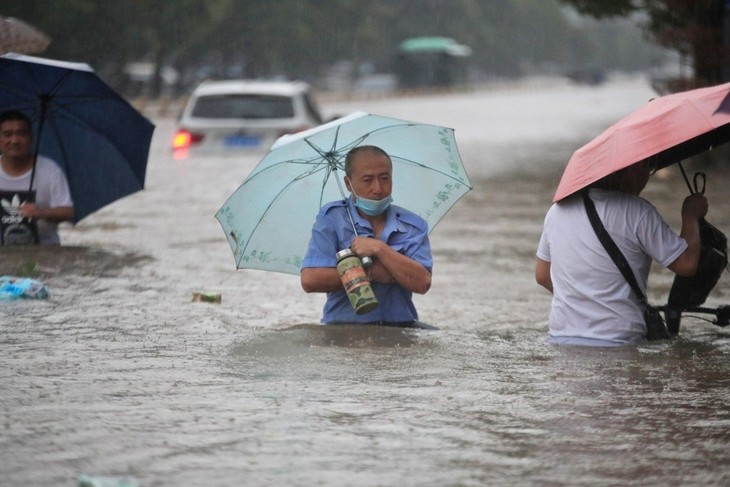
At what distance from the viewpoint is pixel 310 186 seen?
26.1ft

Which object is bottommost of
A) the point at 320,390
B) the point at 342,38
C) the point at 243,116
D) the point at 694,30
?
the point at 320,390

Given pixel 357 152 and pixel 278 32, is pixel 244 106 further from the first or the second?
pixel 278 32

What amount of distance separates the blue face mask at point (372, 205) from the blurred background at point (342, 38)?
1480cm

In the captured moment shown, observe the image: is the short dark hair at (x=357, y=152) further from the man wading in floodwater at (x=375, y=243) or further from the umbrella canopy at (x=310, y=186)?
the umbrella canopy at (x=310, y=186)

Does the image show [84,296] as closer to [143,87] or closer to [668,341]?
[668,341]

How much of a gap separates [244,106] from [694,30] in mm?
6750

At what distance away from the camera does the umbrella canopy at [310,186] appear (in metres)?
7.85

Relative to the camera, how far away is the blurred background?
23.1m

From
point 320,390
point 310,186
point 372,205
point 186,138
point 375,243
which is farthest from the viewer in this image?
point 186,138

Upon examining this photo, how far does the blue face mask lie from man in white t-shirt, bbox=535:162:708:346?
2.69 feet

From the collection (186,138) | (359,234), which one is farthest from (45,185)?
(186,138)

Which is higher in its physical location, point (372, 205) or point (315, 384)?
point (372, 205)

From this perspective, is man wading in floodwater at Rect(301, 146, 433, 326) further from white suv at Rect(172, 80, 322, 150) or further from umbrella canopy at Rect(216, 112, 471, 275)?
white suv at Rect(172, 80, 322, 150)

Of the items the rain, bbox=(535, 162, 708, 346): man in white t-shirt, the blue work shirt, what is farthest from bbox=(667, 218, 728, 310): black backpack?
the blue work shirt
